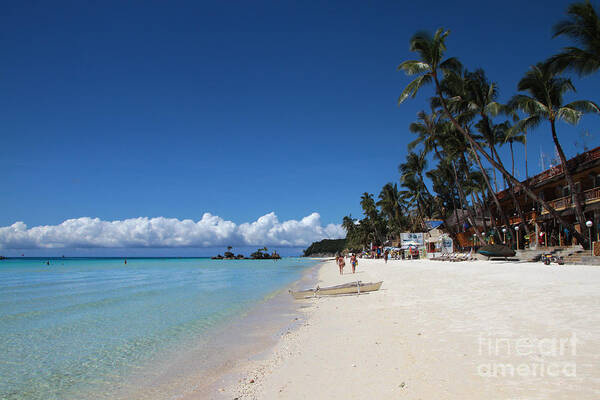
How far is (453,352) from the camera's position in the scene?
4.96 meters

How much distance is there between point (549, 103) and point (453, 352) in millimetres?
20394

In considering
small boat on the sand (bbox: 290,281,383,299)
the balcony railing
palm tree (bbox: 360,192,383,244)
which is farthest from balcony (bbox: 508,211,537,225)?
palm tree (bbox: 360,192,383,244)

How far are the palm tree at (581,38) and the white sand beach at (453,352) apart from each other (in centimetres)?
1427

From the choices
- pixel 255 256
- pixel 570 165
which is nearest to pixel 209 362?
pixel 570 165

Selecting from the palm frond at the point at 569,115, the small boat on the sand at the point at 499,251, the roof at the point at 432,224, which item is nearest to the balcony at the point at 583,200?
the palm frond at the point at 569,115

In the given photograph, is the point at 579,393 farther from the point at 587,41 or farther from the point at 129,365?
the point at 587,41

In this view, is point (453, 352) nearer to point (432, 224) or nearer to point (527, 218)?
point (527, 218)

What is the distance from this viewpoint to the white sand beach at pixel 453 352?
3842 mm

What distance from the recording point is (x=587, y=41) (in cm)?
1733

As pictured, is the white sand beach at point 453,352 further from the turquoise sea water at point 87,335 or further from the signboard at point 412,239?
the signboard at point 412,239

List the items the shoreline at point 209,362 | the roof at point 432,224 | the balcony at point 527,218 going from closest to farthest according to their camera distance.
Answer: the shoreline at point 209,362, the balcony at point 527,218, the roof at point 432,224

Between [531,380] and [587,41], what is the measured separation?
66.7ft

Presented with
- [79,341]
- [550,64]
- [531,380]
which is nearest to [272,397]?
[531,380]

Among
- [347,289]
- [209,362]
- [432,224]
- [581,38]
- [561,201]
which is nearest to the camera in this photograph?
[209,362]
